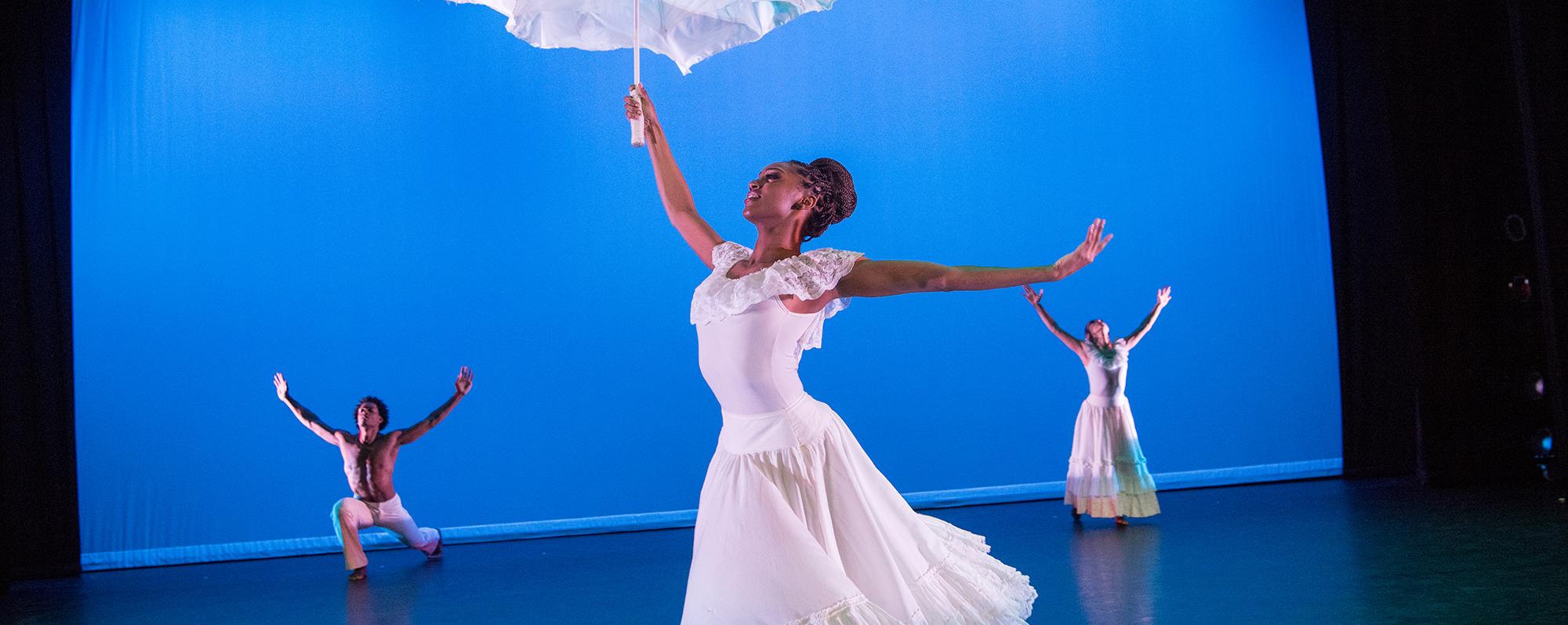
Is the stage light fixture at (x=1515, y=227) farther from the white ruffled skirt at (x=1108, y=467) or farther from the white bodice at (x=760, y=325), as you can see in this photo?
the white bodice at (x=760, y=325)

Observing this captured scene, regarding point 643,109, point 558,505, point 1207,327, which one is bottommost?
point 558,505

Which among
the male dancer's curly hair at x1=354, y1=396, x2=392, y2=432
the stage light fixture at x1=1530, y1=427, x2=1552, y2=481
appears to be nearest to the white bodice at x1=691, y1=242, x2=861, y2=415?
the male dancer's curly hair at x1=354, y1=396, x2=392, y2=432

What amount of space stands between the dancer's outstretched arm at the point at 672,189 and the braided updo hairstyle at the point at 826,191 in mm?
211

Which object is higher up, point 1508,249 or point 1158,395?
point 1508,249

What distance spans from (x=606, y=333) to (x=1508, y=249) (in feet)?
17.0

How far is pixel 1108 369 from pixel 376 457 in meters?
3.76

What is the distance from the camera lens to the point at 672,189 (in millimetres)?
2641

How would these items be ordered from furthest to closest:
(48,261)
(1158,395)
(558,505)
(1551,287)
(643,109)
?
1. (1158,395)
2. (558,505)
3. (48,261)
4. (1551,287)
5. (643,109)

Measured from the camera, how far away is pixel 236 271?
6559mm

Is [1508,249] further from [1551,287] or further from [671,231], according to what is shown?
[671,231]

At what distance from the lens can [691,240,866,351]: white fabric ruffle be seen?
7.06 ft

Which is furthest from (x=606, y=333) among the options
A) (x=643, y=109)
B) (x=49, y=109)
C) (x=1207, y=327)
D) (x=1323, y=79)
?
(x=1323, y=79)

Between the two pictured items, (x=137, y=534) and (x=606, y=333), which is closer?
(x=137, y=534)

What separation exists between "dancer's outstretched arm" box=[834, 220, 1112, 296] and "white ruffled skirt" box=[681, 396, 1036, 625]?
27 cm
